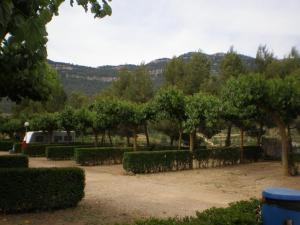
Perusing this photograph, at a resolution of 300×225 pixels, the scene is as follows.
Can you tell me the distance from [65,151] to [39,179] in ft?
67.8

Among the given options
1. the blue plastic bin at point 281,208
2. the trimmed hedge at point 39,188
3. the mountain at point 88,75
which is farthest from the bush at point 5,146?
the blue plastic bin at point 281,208

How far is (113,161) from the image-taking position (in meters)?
25.7

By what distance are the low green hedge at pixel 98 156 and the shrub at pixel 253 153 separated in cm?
718

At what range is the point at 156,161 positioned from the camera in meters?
20.3

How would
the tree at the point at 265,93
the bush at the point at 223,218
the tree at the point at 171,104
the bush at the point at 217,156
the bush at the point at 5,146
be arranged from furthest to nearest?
the bush at the point at 5,146, the tree at the point at 171,104, the bush at the point at 217,156, the tree at the point at 265,93, the bush at the point at 223,218

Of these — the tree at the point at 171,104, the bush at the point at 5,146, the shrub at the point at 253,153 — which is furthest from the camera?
the bush at the point at 5,146

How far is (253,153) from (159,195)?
15.4 meters

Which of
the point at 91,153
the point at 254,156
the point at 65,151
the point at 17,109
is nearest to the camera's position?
the point at 91,153

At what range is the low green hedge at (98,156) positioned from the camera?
24.2 metres

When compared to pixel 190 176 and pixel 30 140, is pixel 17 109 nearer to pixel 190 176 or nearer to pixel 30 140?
pixel 30 140

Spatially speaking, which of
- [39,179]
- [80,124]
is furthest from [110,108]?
[39,179]

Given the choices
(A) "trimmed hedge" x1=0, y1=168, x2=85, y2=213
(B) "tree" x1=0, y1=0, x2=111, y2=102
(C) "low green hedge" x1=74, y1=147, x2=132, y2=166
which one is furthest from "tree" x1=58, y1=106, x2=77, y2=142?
(B) "tree" x1=0, y1=0, x2=111, y2=102

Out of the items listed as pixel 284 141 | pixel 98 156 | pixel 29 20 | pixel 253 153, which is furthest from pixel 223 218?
pixel 253 153

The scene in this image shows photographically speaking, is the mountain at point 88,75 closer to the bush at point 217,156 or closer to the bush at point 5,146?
the bush at point 5,146
